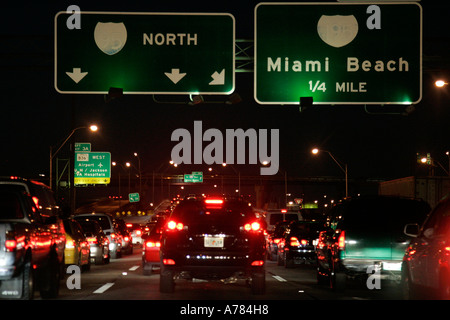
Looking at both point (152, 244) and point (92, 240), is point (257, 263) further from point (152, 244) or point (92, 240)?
point (92, 240)

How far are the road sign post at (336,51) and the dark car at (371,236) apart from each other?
15.0ft

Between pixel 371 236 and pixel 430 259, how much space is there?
5.20 metres

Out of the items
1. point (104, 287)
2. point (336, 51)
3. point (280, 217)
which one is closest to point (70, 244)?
point (104, 287)

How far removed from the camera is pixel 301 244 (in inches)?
957

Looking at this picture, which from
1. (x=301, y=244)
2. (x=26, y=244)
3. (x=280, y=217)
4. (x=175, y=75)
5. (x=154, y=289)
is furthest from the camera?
(x=280, y=217)

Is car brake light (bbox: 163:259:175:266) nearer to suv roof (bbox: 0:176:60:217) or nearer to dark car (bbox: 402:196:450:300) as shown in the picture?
suv roof (bbox: 0:176:60:217)

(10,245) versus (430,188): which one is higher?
(430,188)

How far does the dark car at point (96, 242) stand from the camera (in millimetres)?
25469

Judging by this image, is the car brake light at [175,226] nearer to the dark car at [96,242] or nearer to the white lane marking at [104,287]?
the white lane marking at [104,287]

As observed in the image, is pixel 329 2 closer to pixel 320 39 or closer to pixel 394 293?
pixel 320 39

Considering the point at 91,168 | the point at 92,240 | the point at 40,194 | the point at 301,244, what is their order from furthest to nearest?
1. the point at 91,168
2. the point at 92,240
3. the point at 301,244
4. the point at 40,194

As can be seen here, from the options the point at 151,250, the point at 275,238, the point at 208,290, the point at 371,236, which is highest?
the point at 371,236

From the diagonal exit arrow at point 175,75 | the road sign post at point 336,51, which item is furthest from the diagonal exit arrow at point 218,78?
the road sign post at point 336,51
